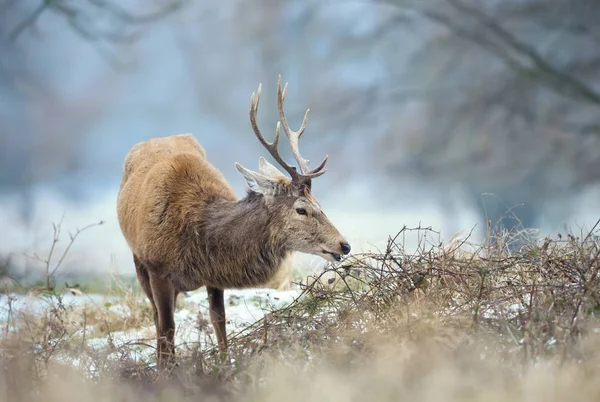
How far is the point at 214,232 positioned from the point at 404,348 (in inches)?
63.4

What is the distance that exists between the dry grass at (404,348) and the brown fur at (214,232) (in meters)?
0.34

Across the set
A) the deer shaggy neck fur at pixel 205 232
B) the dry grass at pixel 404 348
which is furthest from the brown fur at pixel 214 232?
the dry grass at pixel 404 348

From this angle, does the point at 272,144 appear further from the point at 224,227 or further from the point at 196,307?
the point at 196,307

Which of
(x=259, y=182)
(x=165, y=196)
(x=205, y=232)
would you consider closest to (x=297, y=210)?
(x=259, y=182)

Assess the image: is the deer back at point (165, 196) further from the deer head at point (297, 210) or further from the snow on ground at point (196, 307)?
the snow on ground at point (196, 307)

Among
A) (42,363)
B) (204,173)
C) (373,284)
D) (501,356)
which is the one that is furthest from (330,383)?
(204,173)

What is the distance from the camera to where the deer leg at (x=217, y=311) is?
13.1 feet

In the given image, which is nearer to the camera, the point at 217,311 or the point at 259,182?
the point at 259,182

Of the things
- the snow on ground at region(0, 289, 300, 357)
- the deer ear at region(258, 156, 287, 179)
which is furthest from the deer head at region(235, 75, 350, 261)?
the snow on ground at region(0, 289, 300, 357)

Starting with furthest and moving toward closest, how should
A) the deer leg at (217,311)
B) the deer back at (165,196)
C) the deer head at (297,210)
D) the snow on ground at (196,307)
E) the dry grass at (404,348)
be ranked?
the snow on ground at (196,307) → the deer leg at (217,311) → the deer back at (165,196) → the deer head at (297,210) → the dry grass at (404,348)

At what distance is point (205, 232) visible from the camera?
378 cm

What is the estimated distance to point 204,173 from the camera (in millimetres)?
4105

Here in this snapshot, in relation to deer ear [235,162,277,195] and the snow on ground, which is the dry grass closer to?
deer ear [235,162,277,195]

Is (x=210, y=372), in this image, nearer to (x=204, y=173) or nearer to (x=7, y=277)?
(x=7, y=277)
